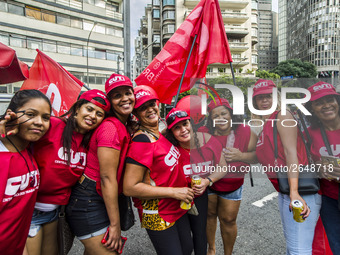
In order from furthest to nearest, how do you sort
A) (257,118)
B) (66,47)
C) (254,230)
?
1. (66,47)
2. (254,230)
3. (257,118)

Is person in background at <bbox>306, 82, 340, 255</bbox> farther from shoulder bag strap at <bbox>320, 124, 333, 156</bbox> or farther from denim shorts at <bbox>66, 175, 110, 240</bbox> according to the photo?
denim shorts at <bbox>66, 175, 110, 240</bbox>

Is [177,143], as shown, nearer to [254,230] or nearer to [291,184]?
[291,184]

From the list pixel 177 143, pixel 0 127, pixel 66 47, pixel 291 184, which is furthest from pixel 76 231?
pixel 66 47

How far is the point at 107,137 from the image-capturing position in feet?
5.96

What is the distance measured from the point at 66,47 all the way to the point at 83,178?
29199 millimetres

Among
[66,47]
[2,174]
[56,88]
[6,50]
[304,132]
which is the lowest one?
[2,174]

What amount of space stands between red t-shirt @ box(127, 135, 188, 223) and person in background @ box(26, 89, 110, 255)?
0.47 meters

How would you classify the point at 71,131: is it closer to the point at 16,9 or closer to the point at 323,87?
the point at 323,87

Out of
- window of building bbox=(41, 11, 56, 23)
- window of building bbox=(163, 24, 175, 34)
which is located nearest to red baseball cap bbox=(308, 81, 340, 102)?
window of building bbox=(41, 11, 56, 23)

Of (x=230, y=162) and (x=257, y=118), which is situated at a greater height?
(x=257, y=118)

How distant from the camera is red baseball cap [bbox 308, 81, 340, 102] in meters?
1.97

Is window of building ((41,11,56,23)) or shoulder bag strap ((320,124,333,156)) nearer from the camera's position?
shoulder bag strap ((320,124,333,156))

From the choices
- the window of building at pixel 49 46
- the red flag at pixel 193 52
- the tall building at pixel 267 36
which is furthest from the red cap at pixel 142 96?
the tall building at pixel 267 36

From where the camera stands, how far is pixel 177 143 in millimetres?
2385
